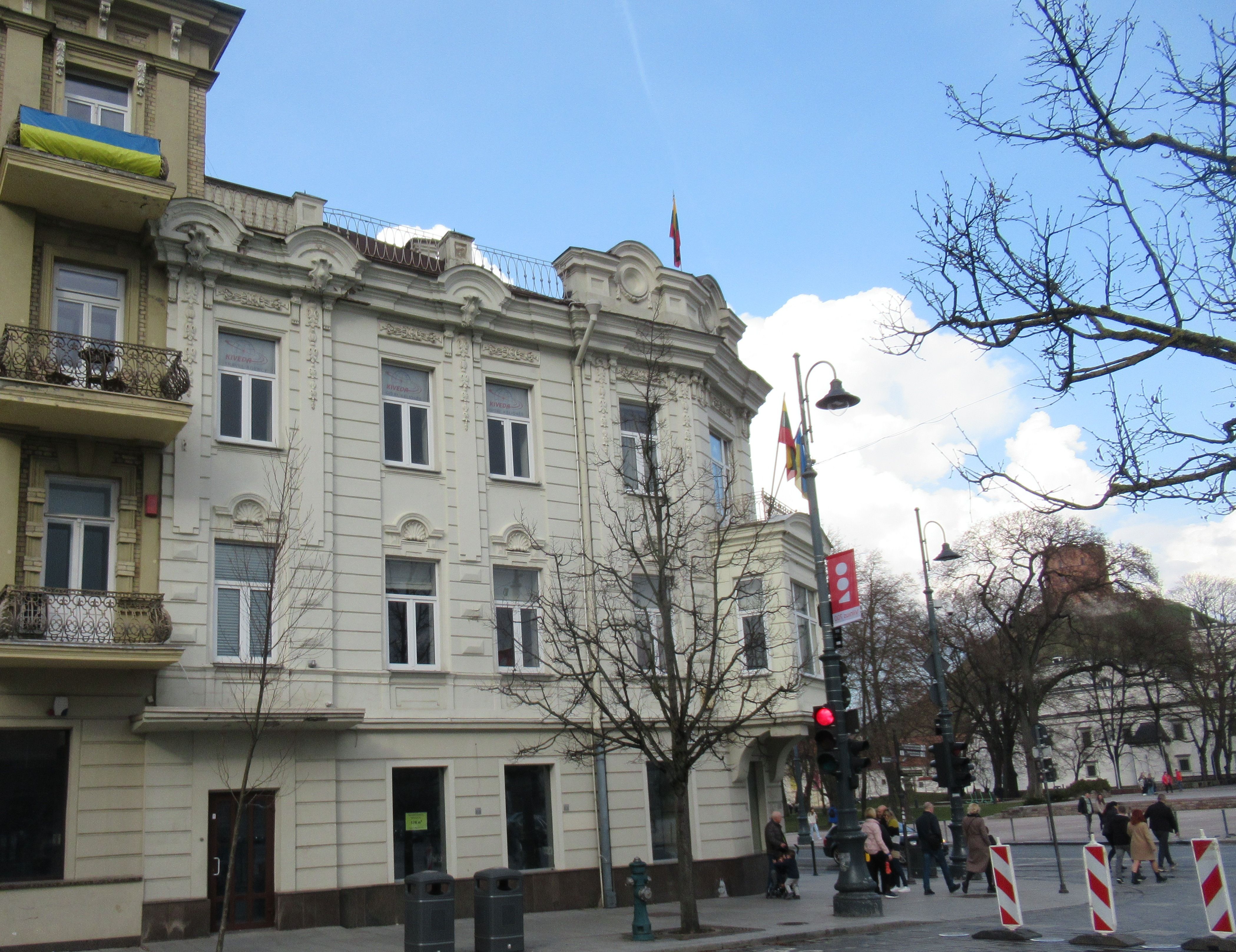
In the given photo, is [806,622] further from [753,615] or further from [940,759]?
[940,759]

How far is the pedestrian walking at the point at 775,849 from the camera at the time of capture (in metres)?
20.8

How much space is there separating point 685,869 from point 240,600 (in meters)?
8.27

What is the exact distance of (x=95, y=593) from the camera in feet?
50.3

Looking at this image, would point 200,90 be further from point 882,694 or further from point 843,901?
point 882,694

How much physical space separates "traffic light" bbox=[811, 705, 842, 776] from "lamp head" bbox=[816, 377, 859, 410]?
214 inches

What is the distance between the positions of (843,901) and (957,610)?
43278mm

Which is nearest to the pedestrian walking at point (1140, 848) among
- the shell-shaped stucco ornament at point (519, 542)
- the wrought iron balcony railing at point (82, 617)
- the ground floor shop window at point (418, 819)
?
the shell-shaped stucco ornament at point (519, 542)

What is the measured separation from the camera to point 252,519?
704 inches

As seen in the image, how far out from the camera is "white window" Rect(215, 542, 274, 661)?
1720cm

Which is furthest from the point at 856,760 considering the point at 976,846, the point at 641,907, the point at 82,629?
the point at 82,629

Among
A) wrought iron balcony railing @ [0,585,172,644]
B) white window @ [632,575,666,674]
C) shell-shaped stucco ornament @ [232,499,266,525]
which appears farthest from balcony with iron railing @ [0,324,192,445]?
white window @ [632,575,666,674]

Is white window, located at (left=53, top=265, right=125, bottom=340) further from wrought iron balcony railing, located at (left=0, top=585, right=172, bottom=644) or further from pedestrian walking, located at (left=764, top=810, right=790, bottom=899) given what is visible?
pedestrian walking, located at (left=764, top=810, right=790, bottom=899)

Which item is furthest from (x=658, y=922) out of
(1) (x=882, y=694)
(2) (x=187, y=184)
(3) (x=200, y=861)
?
(1) (x=882, y=694)

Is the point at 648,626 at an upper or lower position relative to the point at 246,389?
lower
